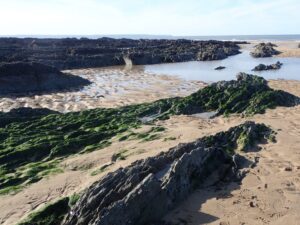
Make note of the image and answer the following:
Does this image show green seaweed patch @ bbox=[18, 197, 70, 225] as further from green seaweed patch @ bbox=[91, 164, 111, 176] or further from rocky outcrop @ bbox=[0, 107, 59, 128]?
rocky outcrop @ bbox=[0, 107, 59, 128]

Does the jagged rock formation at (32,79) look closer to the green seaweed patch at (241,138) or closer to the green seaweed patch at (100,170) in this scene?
the green seaweed patch at (100,170)

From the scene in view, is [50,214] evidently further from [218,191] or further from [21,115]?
[21,115]

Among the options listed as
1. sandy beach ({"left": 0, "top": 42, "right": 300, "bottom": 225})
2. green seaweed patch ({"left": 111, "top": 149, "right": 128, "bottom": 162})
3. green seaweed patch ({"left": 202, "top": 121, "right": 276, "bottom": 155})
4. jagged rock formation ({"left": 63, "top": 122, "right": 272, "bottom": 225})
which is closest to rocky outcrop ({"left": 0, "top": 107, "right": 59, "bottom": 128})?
sandy beach ({"left": 0, "top": 42, "right": 300, "bottom": 225})

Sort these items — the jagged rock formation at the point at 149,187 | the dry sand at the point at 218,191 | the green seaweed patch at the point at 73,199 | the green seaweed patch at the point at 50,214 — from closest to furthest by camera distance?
the jagged rock formation at the point at 149,187 < the dry sand at the point at 218,191 < the green seaweed patch at the point at 50,214 < the green seaweed patch at the point at 73,199

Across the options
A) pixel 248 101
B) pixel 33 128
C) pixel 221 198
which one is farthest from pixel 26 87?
pixel 221 198

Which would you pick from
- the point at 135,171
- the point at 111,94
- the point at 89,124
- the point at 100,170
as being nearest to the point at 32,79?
the point at 111,94

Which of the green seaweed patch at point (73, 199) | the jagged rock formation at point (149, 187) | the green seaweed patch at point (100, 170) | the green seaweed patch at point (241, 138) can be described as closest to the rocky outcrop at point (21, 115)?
the green seaweed patch at point (100, 170)

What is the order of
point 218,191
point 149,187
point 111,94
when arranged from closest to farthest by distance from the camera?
1. point 149,187
2. point 218,191
3. point 111,94
